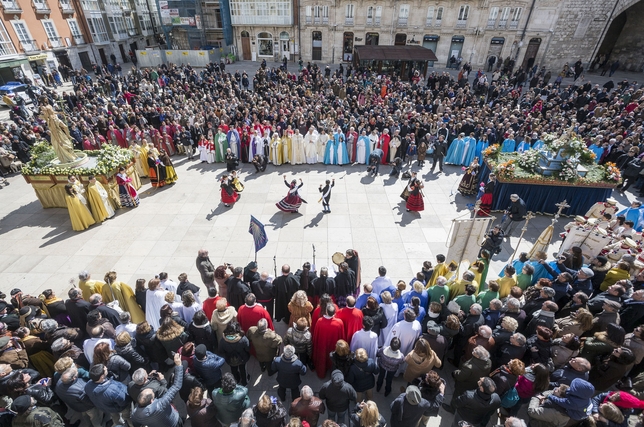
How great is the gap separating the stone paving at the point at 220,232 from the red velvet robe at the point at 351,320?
6.29 ft

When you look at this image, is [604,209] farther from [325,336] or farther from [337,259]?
[325,336]

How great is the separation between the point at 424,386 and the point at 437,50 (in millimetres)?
34082

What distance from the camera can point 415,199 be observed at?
10.9m

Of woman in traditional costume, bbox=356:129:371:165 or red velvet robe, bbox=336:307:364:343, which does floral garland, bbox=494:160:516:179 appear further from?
red velvet robe, bbox=336:307:364:343

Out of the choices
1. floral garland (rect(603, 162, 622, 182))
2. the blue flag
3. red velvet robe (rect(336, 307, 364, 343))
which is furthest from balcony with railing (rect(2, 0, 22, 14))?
floral garland (rect(603, 162, 622, 182))

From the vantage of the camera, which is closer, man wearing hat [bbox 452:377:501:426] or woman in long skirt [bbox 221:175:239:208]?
man wearing hat [bbox 452:377:501:426]

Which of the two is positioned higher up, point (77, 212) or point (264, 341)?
point (264, 341)

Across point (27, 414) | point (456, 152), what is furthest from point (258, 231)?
point (456, 152)

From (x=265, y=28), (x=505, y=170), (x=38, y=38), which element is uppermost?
(x=265, y=28)

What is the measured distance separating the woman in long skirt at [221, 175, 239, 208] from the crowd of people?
4987mm

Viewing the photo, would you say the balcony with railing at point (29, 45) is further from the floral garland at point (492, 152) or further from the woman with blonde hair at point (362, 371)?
the woman with blonde hair at point (362, 371)

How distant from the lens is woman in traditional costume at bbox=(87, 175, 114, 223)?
10.3m

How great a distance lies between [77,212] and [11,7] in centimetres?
2705

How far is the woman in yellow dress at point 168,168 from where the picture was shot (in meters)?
12.4
